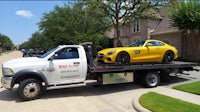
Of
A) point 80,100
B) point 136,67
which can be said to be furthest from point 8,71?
point 136,67

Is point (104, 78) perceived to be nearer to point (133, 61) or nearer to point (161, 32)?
point (133, 61)

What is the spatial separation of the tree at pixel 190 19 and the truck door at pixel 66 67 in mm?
13277

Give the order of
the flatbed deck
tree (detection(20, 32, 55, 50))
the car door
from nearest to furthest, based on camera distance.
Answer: the flatbed deck < the car door < tree (detection(20, 32, 55, 50))

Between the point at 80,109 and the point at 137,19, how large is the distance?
693 inches

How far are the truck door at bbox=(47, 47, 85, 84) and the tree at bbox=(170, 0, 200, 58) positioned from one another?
43.6 feet

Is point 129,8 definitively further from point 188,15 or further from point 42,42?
point 42,42

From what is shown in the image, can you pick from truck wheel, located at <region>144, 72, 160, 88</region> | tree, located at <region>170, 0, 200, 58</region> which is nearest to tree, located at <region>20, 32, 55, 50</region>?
tree, located at <region>170, 0, 200, 58</region>

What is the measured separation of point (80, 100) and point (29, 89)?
183cm

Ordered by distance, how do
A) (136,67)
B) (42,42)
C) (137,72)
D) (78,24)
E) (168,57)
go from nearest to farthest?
(136,67), (137,72), (168,57), (78,24), (42,42)

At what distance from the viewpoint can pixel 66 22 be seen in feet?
91.4

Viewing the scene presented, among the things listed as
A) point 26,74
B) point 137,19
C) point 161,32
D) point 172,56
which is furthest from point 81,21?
point 26,74

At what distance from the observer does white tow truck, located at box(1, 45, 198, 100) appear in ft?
23.6

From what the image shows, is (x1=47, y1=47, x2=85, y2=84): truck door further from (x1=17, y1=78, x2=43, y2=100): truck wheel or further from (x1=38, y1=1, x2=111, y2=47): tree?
(x1=38, y1=1, x2=111, y2=47): tree

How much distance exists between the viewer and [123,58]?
28.6 ft
